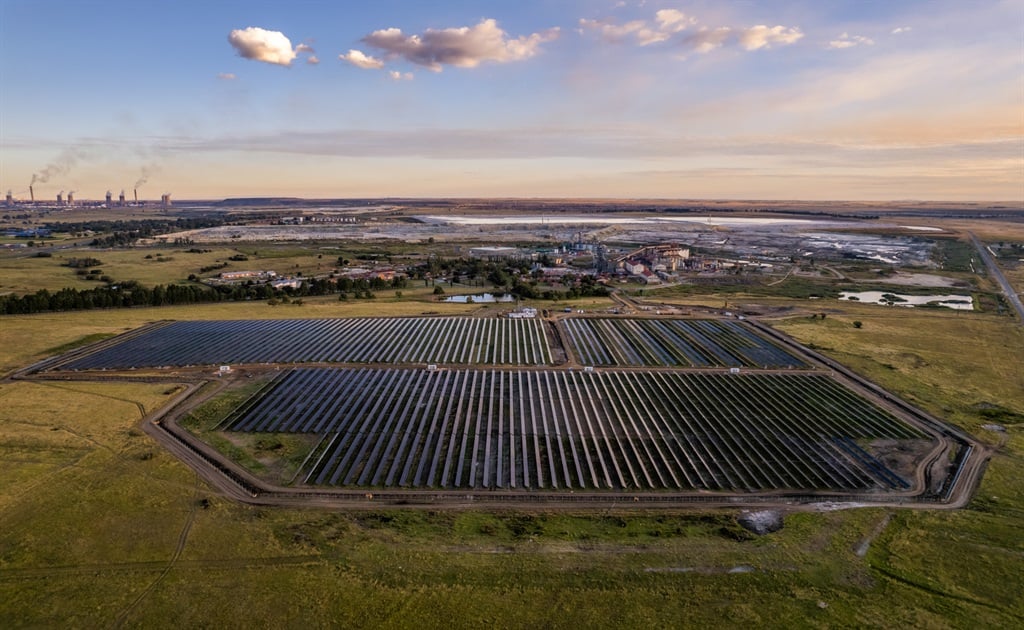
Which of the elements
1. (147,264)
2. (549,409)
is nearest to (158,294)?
(147,264)

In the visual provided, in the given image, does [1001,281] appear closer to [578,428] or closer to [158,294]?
[578,428]

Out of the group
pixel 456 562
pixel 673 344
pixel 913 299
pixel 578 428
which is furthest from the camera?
pixel 913 299

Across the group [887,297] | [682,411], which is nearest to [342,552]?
[682,411]

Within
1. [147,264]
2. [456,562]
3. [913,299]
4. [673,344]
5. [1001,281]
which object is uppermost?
[147,264]

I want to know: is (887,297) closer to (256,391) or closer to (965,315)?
(965,315)

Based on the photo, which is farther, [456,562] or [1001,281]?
[1001,281]

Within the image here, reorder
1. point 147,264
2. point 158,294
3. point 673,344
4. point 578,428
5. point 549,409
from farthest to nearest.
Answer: point 147,264
point 158,294
point 673,344
point 549,409
point 578,428

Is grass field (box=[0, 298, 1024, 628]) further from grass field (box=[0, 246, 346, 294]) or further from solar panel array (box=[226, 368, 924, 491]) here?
grass field (box=[0, 246, 346, 294])
